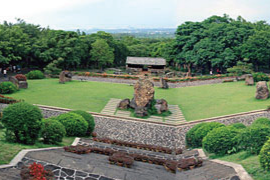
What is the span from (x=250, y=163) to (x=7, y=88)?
15.4 meters

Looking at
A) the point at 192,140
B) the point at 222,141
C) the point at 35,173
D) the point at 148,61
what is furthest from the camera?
the point at 148,61

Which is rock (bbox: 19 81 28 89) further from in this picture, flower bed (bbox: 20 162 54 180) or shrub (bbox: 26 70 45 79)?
flower bed (bbox: 20 162 54 180)

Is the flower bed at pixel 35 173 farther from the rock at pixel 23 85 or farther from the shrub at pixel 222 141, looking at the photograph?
the rock at pixel 23 85

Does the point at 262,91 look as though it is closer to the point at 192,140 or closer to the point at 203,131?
the point at 192,140

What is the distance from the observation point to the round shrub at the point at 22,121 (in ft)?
25.3

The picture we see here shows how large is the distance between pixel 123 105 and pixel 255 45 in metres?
18.3

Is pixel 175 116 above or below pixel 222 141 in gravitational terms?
below

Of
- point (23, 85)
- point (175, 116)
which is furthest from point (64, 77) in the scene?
point (175, 116)

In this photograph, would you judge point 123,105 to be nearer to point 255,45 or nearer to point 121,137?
point 121,137

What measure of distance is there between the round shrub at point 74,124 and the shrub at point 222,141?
4647 mm

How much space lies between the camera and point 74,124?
34.4 ft

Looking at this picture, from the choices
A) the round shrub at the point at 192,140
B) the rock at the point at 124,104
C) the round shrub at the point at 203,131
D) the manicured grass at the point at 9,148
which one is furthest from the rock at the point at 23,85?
the round shrub at the point at 203,131

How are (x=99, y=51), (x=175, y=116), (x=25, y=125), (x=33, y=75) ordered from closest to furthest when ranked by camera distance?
(x=25, y=125), (x=175, y=116), (x=33, y=75), (x=99, y=51)

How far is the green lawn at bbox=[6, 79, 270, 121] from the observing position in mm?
15211
